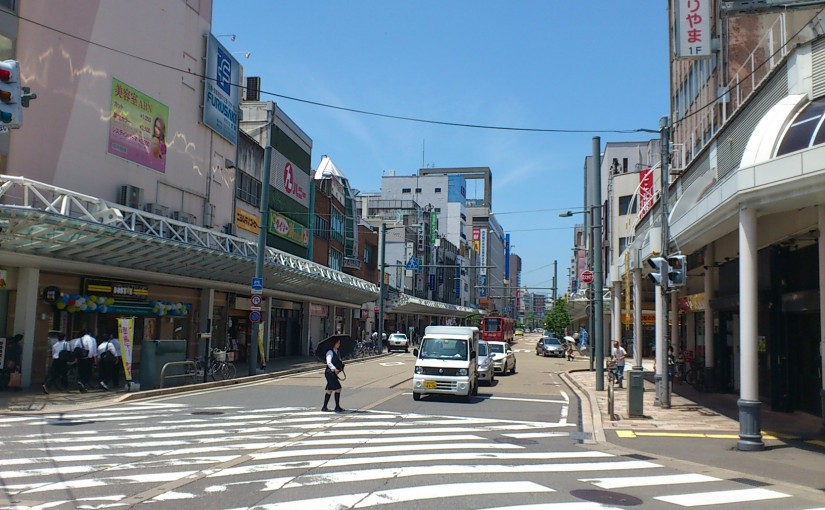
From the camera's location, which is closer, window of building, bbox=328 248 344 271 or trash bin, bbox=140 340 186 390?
trash bin, bbox=140 340 186 390

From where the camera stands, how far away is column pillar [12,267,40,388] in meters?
21.1

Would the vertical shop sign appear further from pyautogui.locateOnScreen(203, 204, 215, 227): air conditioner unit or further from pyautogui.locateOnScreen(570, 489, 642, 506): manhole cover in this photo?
pyautogui.locateOnScreen(570, 489, 642, 506): manhole cover

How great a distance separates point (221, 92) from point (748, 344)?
29.0 metres

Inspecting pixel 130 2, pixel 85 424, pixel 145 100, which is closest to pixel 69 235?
pixel 85 424

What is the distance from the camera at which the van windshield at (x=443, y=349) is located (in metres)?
20.8

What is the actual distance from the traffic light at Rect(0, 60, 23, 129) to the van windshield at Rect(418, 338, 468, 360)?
13.3 metres

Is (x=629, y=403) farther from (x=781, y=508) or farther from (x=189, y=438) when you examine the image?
(x=189, y=438)

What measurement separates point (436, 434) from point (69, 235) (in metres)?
11.7

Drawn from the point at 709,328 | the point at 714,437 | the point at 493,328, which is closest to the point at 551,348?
the point at 493,328

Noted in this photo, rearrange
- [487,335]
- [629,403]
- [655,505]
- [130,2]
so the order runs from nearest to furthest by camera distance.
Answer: [655,505] < [629,403] < [130,2] < [487,335]

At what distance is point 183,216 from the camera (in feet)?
102

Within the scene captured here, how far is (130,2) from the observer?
27.6 m

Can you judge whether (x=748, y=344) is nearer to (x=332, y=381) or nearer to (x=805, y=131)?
(x=805, y=131)

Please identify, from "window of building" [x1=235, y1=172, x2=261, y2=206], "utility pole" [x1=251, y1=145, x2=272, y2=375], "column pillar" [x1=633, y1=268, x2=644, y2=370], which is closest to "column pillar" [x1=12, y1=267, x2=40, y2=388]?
"utility pole" [x1=251, y1=145, x2=272, y2=375]
